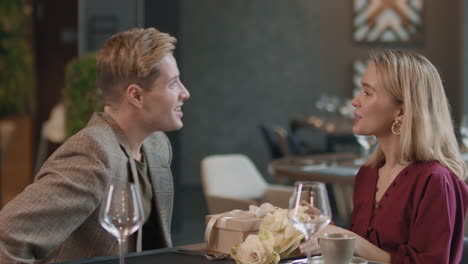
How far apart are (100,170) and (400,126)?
966 millimetres

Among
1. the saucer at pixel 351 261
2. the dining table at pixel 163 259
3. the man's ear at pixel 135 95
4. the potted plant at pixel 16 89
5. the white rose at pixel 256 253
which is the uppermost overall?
the man's ear at pixel 135 95

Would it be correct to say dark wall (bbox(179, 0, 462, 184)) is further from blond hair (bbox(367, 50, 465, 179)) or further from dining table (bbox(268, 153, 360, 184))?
blond hair (bbox(367, 50, 465, 179))

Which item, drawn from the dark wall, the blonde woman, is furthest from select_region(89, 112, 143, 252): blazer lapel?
the dark wall

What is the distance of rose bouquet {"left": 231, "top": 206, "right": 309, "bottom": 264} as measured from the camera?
73.0 inches

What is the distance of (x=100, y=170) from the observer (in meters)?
2.16

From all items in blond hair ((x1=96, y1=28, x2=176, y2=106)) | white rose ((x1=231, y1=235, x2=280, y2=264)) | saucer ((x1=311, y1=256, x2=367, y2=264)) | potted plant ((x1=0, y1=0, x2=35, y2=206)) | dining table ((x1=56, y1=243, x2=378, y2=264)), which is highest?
blond hair ((x1=96, y1=28, x2=176, y2=106))

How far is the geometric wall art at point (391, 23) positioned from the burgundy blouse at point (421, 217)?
892 centimetres

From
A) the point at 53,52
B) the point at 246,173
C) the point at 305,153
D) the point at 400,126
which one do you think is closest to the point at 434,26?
the point at 305,153

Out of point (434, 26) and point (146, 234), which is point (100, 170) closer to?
point (146, 234)

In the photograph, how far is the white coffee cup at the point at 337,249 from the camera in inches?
72.3

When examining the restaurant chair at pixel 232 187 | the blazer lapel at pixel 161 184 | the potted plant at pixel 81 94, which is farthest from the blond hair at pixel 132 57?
the potted plant at pixel 81 94

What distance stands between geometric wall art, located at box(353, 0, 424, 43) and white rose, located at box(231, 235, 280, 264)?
9.50 metres

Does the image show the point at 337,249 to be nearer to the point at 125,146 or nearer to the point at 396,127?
the point at 396,127

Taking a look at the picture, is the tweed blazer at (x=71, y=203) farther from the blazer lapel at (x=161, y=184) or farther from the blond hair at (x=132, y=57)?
the blond hair at (x=132, y=57)
